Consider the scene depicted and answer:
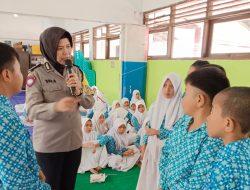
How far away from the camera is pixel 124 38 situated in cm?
514

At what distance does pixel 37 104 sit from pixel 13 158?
0.53 meters

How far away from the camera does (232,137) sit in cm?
86

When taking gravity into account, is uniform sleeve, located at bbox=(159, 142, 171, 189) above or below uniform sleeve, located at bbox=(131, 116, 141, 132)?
above

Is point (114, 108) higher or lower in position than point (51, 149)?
lower

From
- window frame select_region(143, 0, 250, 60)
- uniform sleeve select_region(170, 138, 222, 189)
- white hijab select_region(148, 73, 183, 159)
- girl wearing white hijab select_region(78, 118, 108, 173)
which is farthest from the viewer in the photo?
window frame select_region(143, 0, 250, 60)

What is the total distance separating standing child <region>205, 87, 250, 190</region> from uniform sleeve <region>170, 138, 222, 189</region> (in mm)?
141

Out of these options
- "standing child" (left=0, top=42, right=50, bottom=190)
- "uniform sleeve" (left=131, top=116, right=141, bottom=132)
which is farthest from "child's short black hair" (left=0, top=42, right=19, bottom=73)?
"uniform sleeve" (left=131, top=116, right=141, bottom=132)

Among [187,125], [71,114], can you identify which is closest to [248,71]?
[187,125]

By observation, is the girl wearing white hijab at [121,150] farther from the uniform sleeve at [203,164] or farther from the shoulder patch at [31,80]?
the uniform sleeve at [203,164]

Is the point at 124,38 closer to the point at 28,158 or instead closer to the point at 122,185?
the point at 122,185

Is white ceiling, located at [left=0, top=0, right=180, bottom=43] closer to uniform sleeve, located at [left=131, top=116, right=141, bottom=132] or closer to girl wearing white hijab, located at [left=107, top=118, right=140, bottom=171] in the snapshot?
uniform sleeve, located at [left=131, top=116, right=141, bottom=132]

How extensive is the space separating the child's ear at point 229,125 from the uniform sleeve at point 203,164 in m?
0.19

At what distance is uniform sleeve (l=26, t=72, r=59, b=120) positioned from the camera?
1.29 meters

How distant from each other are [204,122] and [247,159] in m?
0.34
